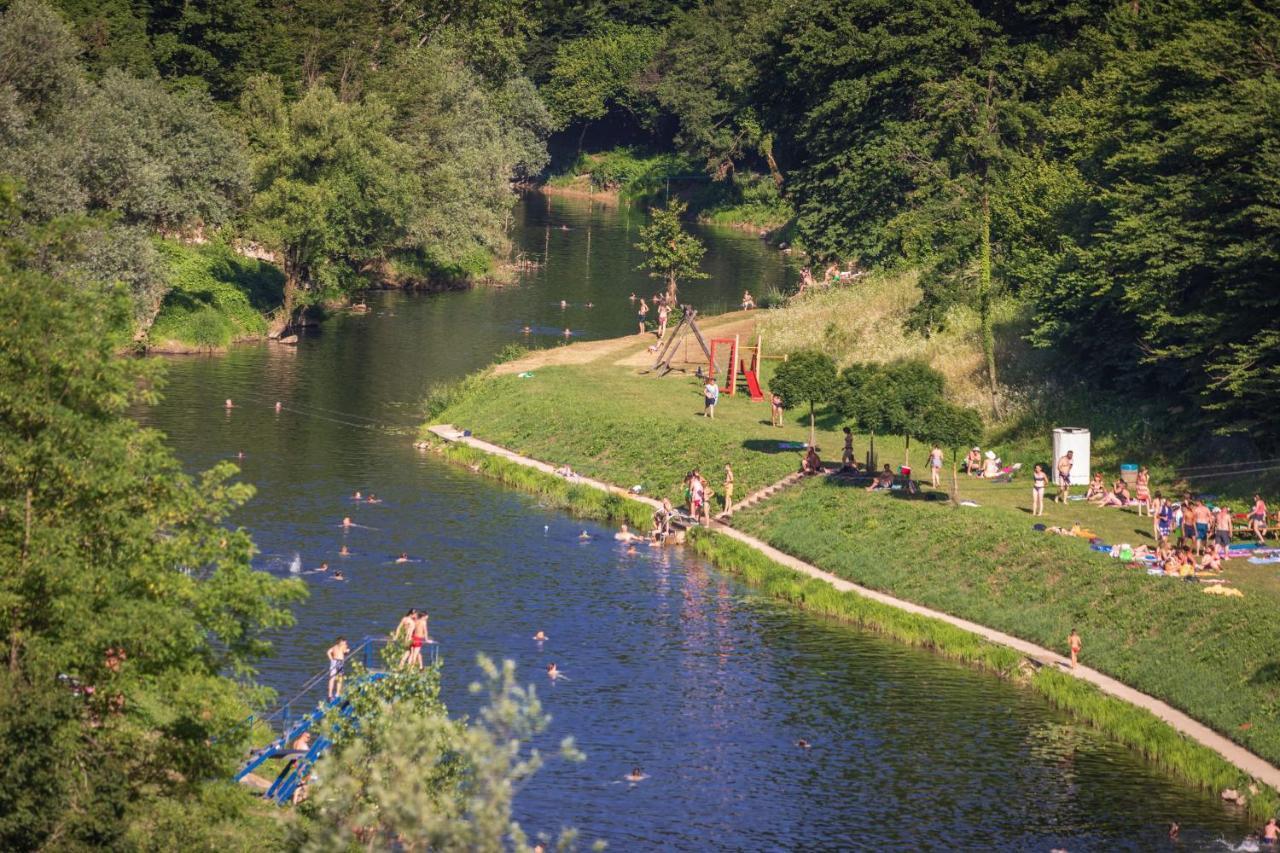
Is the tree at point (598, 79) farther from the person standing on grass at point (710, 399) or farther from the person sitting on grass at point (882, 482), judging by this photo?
the person sitting on grass at point (882, 482)

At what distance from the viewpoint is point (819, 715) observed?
51.9 metres

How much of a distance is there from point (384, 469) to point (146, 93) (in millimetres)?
34626

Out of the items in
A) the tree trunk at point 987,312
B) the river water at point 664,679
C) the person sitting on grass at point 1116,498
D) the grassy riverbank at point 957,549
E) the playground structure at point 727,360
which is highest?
the tree trunk at point 987,312

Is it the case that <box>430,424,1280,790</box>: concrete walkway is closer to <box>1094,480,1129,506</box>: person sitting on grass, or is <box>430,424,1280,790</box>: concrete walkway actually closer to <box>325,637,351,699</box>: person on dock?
<box>1094,480,1129,506</box>: person sitting on grass

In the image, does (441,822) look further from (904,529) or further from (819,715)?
(904,529)

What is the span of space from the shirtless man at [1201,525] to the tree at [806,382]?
20.5 meters

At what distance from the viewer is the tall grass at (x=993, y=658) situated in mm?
46750

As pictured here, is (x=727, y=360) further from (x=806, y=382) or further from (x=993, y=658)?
(x=993, y=658)

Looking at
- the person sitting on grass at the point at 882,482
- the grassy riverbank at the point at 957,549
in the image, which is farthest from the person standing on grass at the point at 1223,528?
the person sitting on grass at the point at 882,482

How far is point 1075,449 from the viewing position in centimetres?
6794

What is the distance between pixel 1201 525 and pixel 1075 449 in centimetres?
1005

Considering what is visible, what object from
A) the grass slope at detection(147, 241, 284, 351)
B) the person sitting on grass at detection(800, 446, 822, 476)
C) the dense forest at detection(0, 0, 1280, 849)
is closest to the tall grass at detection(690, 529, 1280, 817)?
the person sitting on grass at detection(800, 446, 822, 476)

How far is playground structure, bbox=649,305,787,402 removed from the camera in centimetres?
8844

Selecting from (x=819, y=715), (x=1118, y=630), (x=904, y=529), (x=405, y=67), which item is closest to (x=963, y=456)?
(x=904, y=529)
